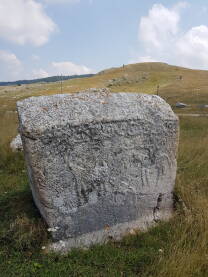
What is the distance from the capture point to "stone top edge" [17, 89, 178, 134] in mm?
3693

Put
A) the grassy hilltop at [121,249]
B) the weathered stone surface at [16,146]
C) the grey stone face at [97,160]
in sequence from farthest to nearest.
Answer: the weathered stone surface at [16,146], the grey stone face at [97,160], the grassy hilltop at [121,249]

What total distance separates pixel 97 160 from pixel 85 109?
2.12ft

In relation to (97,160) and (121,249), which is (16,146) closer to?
(97,160)

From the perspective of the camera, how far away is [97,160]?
3.88 metres

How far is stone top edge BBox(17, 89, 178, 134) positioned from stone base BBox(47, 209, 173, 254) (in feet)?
4.49

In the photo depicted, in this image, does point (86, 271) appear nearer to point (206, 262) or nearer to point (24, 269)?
point (24, 269)

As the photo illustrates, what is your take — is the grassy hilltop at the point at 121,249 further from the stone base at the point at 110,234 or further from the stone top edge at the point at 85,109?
the stone top edge at the point at 85,109

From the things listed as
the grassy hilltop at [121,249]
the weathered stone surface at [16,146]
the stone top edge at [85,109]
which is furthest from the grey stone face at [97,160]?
the weathered stone surface at [16,146]

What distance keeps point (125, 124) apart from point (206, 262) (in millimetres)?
1802

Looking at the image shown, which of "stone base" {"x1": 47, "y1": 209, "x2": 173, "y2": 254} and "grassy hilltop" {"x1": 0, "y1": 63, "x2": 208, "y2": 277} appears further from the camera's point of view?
"stone base" {"x1": 47, "y1": 209, "x2": 173, "y2": 254}

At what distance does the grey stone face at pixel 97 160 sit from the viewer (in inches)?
144

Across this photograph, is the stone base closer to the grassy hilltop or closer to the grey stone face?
the grey stone face

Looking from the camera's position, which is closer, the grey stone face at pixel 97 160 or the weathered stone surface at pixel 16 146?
the grey stone face at pixel 97 160

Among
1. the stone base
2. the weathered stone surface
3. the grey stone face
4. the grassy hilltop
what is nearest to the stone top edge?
the grey stone face
